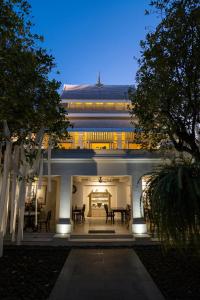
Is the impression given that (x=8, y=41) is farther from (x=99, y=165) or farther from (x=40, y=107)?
(x=99, y=165)

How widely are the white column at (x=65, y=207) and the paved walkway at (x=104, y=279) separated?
9.39ft

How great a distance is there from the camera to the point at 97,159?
37.6 feet

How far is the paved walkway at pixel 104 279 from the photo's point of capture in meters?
4.60

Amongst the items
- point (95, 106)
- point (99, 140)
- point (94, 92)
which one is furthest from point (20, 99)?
point (94, 92)

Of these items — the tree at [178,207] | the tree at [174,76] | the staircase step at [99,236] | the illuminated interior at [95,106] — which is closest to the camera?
the tree at [178,207]

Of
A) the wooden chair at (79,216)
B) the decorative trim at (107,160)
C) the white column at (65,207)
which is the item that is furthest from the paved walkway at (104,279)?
the wooden chair at (79,216)

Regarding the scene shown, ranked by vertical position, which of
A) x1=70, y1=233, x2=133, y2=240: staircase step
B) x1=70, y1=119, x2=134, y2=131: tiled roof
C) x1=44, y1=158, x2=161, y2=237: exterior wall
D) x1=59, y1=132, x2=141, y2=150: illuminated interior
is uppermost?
x1=70, y1=119, x2=134, y2=131: tiled roof

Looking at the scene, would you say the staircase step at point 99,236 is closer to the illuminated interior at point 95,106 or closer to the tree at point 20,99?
the tree at point 20,99

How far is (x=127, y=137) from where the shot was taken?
54.0 feet

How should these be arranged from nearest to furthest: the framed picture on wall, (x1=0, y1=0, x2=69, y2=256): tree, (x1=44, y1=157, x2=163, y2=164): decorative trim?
(x1=0, y1=0, x2=69, y2=256): tree
(x1=44, y1=157, x2=163, y2=164): decorative trim
the framed picture on wall

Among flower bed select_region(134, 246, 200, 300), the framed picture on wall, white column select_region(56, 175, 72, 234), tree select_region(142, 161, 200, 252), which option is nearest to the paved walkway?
flower bed select_region(134, 246, 200, 300)

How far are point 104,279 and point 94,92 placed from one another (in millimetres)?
15193

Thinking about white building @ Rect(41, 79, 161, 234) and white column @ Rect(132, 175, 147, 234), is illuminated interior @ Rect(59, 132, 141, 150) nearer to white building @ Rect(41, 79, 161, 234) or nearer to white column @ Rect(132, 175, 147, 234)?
white building @ Rect(41, 79, 161, 234)

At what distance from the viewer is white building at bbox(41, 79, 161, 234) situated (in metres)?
11.3
